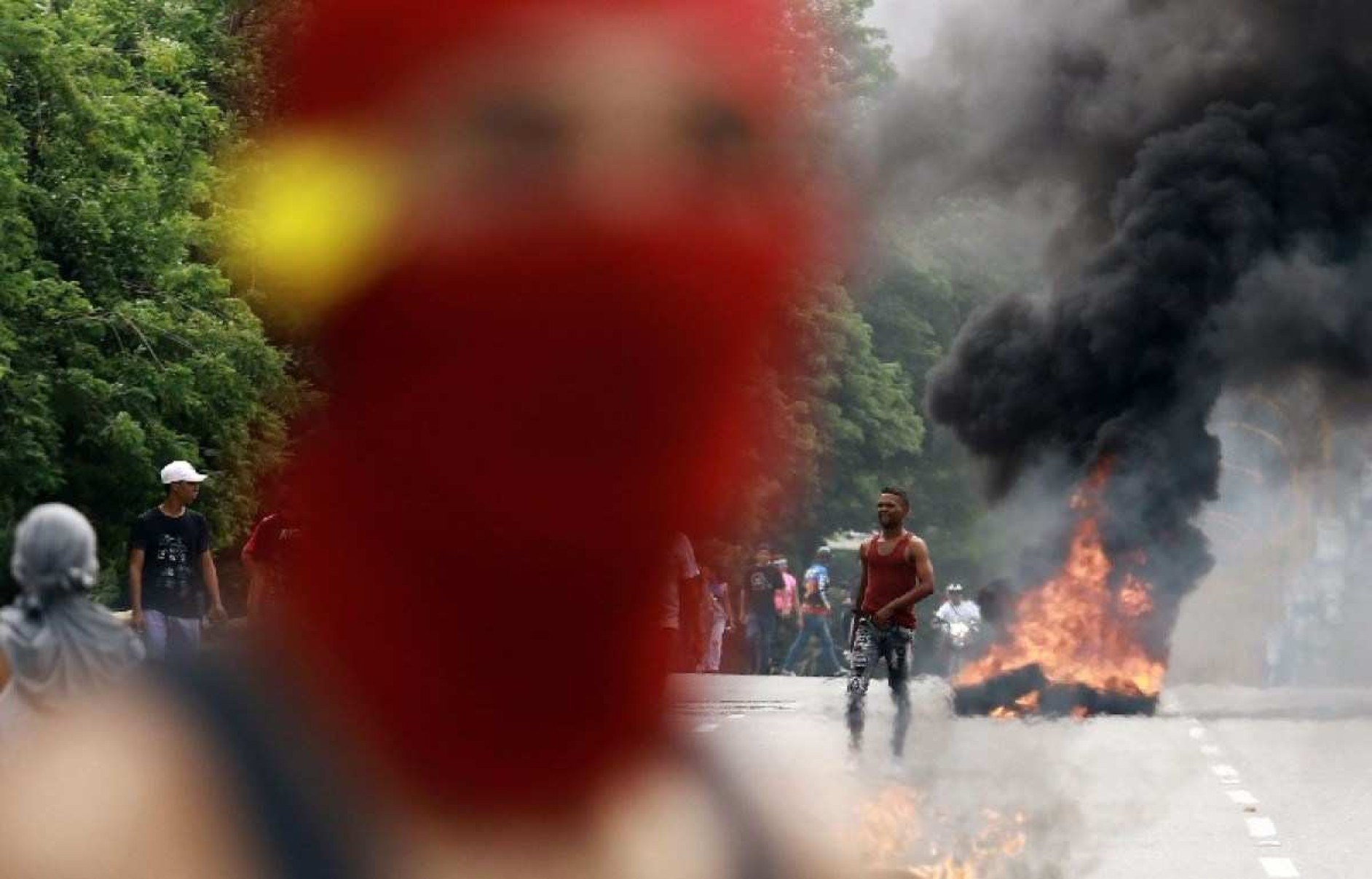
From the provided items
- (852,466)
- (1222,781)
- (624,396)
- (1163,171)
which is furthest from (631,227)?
(852,466)

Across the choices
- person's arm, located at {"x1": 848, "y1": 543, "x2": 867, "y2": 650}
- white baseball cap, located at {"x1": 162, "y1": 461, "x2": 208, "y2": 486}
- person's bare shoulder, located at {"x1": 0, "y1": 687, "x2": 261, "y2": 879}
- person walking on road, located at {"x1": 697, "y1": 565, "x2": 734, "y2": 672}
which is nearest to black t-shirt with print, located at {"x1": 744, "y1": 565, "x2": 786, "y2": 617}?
person walking on road, located at {"x1": 697, "y1": 565, "x2": 734, "y2": 672}

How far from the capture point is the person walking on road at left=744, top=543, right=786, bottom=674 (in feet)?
114

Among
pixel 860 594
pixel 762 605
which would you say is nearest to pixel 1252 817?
pixel 860 594

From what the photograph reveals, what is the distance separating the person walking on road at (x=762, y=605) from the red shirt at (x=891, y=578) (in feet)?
56.5

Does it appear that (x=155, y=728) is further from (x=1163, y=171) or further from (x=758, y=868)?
(x=1163, y=171)

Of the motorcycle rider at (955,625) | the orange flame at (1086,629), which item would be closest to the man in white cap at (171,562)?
the orange flame at (1086,629)

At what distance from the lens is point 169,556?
50.4 feet

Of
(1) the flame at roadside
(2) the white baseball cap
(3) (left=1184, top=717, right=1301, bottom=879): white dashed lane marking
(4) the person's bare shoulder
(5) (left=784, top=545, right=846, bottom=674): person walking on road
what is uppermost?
(5) (left=784, top=545, right=846, bottom=674): person walking on road

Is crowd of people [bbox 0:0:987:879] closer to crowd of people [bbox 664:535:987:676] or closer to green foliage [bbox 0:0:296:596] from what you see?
green foliage [bbox 0:0:296:596]

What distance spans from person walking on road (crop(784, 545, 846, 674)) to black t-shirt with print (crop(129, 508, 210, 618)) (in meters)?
18.8

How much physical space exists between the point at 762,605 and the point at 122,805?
33.3 metres

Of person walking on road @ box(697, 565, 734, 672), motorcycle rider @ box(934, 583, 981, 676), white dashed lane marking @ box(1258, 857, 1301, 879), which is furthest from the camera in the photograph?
motorcycle rider @ box(934, 583, 981, 676)

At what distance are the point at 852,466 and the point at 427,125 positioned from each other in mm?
48695

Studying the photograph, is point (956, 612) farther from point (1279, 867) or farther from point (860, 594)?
point (1279, 867)
